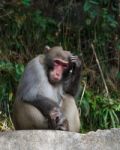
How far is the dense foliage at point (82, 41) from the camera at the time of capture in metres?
9.61

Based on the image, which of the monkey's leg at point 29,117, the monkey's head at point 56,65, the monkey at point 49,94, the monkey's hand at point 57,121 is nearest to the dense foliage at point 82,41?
the monkey at point 49,94

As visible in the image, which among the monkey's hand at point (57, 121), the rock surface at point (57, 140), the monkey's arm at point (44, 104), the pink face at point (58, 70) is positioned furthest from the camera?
the pink face at point (58, 70)

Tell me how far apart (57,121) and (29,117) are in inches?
13.3

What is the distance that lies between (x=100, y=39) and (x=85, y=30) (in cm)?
32

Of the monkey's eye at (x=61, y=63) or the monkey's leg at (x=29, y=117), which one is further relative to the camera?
the monkey's eye at (x=61, y=63)

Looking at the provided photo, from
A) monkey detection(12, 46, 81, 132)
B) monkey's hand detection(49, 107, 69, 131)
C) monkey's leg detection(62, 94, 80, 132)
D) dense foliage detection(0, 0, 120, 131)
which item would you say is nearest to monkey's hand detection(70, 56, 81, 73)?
monkey detection(12, 46, 81, 132)

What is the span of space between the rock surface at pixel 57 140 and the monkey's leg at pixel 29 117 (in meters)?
1.03

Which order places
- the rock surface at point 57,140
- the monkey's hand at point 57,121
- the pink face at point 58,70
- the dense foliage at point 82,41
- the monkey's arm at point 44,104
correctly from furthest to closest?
the dense foliage at point 82,41, the pink face at point 58,70, the monkey's arm at point 44,104, the monkey's hand at point 57,121, the rock surface at point 57,140

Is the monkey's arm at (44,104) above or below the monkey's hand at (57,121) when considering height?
above

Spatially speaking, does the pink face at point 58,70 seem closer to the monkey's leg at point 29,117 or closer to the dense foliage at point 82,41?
the monkey's leg at point 29,117

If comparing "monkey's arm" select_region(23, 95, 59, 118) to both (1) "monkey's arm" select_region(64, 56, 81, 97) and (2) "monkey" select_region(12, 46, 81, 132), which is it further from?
(1) "monkey's arm" select_region(64, 56, 81, 97)

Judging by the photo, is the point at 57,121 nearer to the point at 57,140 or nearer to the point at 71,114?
the point at 71,114

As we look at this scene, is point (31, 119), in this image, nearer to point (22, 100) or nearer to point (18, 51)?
point (22, 100)

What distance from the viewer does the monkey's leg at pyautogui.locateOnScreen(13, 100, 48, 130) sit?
6.98 m
